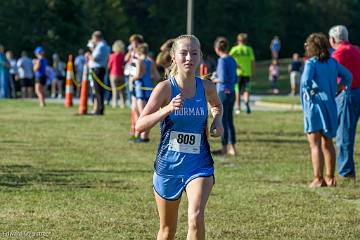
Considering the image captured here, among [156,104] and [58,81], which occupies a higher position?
[156,104]

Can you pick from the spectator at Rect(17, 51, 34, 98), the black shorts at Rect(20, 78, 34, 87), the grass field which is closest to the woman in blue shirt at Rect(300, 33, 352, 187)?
the grass field

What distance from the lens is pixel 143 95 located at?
61.1 feet

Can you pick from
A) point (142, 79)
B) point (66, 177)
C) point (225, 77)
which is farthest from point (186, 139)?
point (142, 79)

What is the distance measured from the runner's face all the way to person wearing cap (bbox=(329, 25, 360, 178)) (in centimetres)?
645

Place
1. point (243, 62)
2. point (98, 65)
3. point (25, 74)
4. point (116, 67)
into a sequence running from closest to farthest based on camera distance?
1. point (98, 65)
2. point (243, 62)
3. point (116, 67)
4. point (25, 74)

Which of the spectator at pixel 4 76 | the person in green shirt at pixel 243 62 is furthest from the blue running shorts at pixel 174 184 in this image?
the spectator at pixel 4 76

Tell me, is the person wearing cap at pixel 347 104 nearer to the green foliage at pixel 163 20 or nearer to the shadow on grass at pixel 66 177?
the shadow on grass at pixel 66 177

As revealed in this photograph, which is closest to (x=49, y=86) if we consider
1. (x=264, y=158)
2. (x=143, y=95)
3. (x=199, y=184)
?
(x=143, y=95)

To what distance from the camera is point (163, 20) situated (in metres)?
72.4

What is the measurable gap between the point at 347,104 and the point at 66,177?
392cm

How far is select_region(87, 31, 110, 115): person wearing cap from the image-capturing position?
25.5 m

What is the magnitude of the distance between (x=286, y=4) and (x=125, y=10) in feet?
57.4

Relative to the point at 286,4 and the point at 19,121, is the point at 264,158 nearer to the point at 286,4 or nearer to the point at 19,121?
the point at 19,121

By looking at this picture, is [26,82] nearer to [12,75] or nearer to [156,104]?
[12,75]
